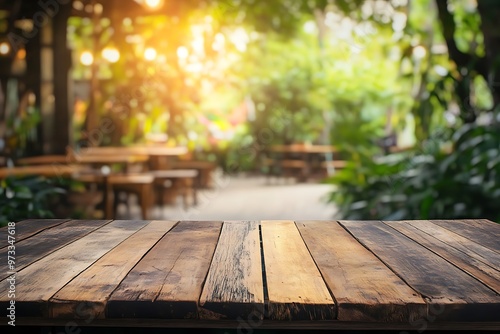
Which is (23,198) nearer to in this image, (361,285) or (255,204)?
(361,285)

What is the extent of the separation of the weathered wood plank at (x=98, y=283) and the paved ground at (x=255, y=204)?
17.2ft

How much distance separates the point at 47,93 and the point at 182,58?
6.04 feet

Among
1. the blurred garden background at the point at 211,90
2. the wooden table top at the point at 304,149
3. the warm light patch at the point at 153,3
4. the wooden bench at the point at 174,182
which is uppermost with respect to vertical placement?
the warm light patch at the point at 153,3

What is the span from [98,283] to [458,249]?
3.01 feet

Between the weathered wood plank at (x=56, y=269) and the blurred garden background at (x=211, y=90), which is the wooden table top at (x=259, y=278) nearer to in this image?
the weathered wood plank at (x=56, y=269)

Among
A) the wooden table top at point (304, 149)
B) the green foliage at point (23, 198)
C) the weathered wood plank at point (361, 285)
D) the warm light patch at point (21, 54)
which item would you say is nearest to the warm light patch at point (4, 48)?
the warm light patch at point (21, 54)

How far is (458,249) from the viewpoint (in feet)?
5.70

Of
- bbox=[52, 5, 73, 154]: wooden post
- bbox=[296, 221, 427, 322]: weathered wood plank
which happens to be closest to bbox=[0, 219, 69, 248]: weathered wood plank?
bbox=[296, 221, 427, 322]: weathered wood plank

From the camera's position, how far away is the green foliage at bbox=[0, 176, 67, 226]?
3.89m

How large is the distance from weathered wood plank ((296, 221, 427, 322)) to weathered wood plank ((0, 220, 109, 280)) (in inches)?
26.0

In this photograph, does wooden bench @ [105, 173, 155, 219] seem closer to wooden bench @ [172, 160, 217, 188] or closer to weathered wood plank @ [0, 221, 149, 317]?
wooden bench @ [172, 160, 217, 188]

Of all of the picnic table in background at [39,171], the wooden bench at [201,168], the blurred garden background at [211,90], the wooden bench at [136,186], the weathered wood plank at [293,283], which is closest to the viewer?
the weathered wood plank at [293,283]

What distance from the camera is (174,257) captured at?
5.28 ft

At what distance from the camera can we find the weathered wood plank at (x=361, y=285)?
1.21 meters
